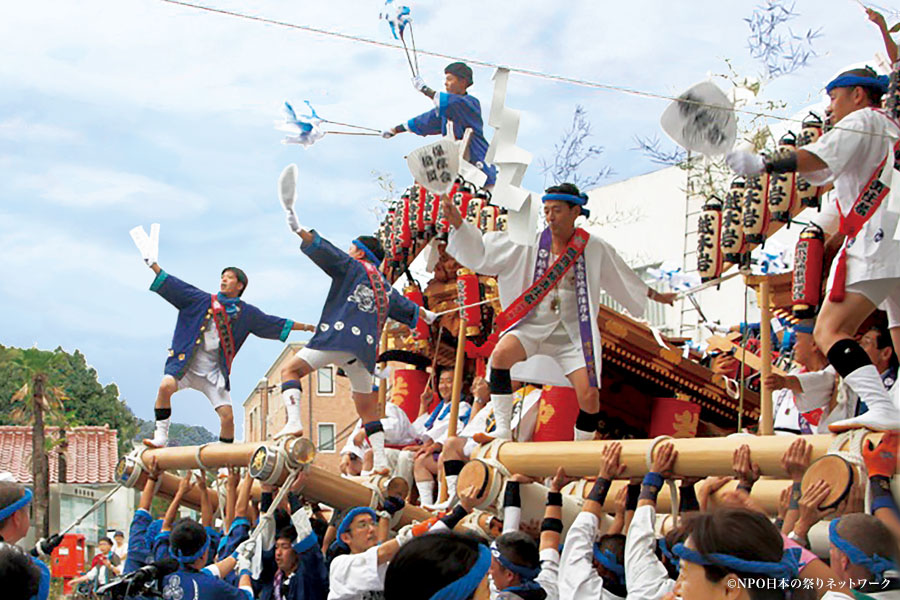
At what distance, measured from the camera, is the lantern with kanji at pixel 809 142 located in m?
6.02

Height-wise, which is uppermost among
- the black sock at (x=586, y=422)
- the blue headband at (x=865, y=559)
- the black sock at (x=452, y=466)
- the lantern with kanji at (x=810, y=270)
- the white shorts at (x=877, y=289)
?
the lantern with kanji at (x=810, y=270)

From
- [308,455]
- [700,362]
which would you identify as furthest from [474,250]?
[700,362]

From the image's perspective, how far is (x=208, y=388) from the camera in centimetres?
835

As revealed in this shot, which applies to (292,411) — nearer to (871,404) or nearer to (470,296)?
(470,296)

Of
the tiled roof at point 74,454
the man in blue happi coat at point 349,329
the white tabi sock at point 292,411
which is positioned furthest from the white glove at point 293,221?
the tiled roof at point 74,454

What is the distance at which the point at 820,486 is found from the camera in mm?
3680

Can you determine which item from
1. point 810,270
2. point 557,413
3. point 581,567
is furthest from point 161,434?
point 581,567

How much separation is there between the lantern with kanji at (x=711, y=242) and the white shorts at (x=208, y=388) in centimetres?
350

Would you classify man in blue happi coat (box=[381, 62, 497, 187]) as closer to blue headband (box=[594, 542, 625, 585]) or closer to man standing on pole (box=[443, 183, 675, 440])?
man standing on pole (box=[443, 183, 675, 440])

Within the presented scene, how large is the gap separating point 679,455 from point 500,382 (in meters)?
1.68

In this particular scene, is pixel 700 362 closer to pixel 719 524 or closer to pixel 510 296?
pixel 510 296

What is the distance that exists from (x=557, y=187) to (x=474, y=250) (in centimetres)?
54

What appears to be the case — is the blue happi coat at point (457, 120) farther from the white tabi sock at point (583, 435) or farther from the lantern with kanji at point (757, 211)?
the white tabi sock at point (583, 435)

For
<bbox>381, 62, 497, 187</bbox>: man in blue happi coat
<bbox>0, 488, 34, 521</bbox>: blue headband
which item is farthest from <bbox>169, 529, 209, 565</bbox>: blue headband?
<bbox>381, 62, 497, 187</bbox>: man in blue happi coat
